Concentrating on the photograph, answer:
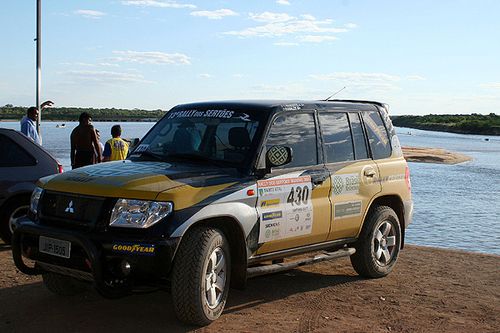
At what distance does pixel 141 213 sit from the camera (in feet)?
18.4

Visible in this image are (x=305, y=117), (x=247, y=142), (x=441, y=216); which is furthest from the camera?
(x=441, y=216)

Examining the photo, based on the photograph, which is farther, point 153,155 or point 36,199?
point 153,155

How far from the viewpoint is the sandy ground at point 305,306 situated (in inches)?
243

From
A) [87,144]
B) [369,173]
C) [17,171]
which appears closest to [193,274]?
[369,173]

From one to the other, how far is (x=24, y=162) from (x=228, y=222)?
4.17 m

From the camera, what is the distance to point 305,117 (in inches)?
289

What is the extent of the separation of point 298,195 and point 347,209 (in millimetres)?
958

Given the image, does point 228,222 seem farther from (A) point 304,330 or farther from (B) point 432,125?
(B) point 432,125

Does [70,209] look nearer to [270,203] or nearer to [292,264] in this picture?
[270,203]

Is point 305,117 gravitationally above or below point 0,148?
above

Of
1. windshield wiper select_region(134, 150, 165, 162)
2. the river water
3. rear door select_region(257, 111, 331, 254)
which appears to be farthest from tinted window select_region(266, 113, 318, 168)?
the river water

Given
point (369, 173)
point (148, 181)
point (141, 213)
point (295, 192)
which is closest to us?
point (141, 213)

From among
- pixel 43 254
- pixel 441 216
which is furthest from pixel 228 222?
pixel 441 216

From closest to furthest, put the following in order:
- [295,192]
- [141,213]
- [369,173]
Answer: [141,213]
[295,192]
[369,173]
